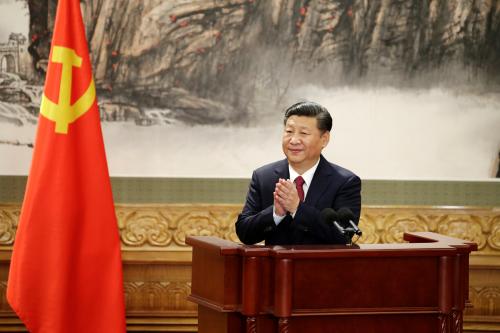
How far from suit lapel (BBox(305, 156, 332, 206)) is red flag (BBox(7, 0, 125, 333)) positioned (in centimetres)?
141

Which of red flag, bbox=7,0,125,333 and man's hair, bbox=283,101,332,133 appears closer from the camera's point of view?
man's hair, bbox=283,101,332,133

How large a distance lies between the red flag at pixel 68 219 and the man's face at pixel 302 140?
4.44 feet

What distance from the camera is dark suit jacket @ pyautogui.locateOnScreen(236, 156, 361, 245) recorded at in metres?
3.75

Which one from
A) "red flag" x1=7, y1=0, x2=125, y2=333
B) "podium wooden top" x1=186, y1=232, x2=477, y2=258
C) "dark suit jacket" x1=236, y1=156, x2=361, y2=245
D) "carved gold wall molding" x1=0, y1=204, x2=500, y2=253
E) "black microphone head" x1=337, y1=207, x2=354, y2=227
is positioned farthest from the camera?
"carved gold wall molding" x1=0, y1=204, x2=500, y2=253

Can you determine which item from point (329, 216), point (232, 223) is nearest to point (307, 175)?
point (329, 216)

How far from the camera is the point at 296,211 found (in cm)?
373

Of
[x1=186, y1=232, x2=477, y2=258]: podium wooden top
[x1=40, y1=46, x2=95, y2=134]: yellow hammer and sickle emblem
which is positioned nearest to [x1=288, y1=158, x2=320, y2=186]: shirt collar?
[x1=186, y1=232, x2=477, y2=258]: podium wooden top

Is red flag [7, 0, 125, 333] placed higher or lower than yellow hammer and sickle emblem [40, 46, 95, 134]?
lower

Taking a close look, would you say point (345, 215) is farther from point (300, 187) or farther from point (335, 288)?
point (300, 187)

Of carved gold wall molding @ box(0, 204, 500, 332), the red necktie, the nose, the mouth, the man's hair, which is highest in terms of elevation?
the man's hair

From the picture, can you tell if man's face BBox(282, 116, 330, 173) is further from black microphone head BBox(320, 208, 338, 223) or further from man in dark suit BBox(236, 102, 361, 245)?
black microphone head BBox(320, 208, 338, 223)

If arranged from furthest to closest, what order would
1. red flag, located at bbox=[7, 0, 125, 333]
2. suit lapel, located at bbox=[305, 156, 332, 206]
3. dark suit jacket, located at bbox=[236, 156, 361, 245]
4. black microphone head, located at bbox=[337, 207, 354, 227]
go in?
red flag, located at bbox=[7, 0, 125, 333] → suit lapel, located at bbox=[305, 156, 332, 206] → dark suit jacket, located at bbox=[236, 156, 361, 245] → black microphone head, located at bbox=[337, 207, 354, 227]

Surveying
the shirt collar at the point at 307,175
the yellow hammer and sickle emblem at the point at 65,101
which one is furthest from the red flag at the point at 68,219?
the shirt collar at the point at 307,175

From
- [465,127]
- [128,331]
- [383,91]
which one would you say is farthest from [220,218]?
[465,127]
